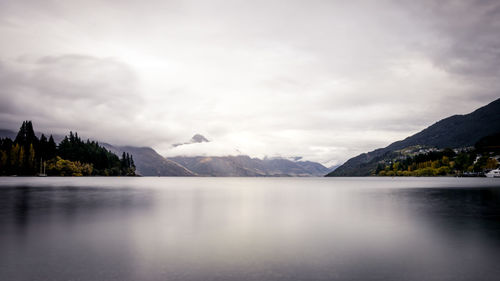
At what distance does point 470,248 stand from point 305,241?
10.3 metres

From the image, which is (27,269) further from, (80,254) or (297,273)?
(297,273)

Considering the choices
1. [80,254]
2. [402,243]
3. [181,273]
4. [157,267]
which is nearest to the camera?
[181,273]

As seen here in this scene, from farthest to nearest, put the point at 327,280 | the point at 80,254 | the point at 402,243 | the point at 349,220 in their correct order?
the point at 349,220 → the point at 402,243 → the point at 80,254 → the point at 327,280

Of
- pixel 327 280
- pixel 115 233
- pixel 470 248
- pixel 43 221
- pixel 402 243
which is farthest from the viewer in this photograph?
pixel 43 221

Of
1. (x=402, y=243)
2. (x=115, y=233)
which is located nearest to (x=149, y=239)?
(x=115, y=233)

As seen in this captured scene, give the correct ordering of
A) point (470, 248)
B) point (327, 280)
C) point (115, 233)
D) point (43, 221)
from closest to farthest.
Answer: point (327, 280) < point (470, 248) < point (115, 233) < point (43, 221)

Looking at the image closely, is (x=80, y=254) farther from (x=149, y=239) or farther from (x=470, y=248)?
(x=470, y=248)

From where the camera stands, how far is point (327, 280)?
13.5m

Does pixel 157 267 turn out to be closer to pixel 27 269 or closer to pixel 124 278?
pixel 124 278

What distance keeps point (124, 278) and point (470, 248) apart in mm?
20291

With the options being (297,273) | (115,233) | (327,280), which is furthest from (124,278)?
(115,233)

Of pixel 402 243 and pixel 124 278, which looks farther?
pixel 402 243

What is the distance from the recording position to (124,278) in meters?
13.8

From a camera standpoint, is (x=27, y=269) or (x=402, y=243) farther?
(x=402, y=243)
